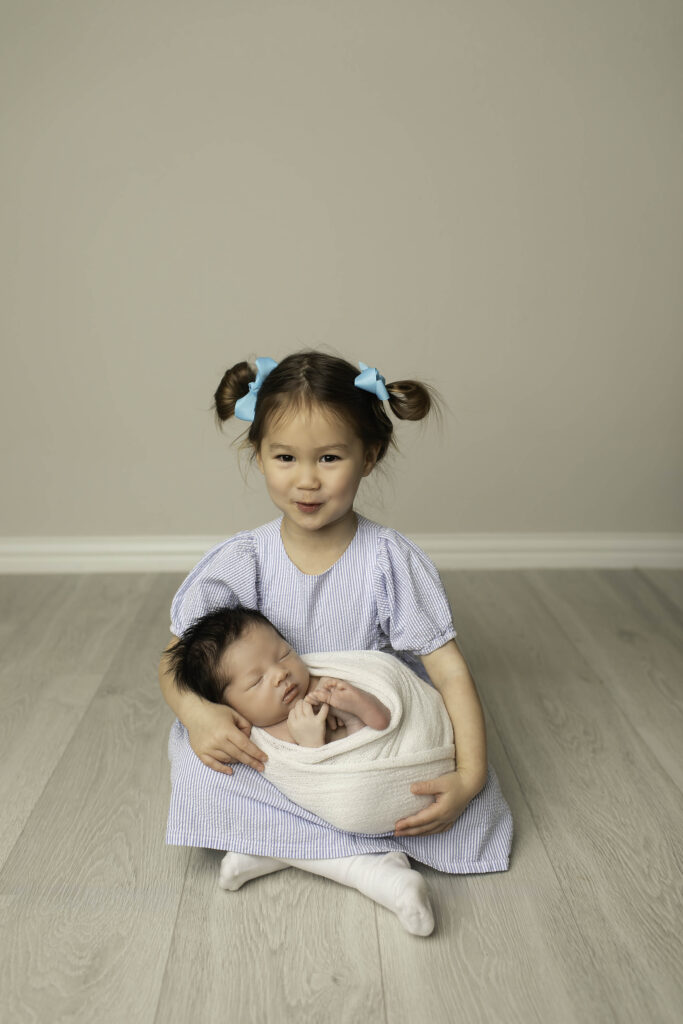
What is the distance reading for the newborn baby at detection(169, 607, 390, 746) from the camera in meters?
1.21

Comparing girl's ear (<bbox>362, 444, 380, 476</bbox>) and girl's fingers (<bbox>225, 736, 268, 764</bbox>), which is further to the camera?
girl's ear (<bbox>362, 444, 380, 476</bbox>)

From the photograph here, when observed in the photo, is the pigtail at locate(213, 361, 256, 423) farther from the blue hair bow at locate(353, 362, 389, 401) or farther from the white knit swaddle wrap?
the white knit swaddle wrap

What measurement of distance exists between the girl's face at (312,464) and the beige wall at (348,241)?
118cm

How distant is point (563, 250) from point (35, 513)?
159 centimetres

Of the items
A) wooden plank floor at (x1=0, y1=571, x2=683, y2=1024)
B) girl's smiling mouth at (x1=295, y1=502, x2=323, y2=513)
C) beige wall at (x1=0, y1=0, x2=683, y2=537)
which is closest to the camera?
wooden plank floor at (x1=0, y1=571, x2=683, y2=1024)

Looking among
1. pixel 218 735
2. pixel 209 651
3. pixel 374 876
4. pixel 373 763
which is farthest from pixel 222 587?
pixel 374 876

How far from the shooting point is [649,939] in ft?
3.63

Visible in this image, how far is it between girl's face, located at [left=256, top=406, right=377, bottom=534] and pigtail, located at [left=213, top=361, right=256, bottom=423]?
111mm

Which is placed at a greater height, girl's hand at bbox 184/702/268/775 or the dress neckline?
the dress neckline

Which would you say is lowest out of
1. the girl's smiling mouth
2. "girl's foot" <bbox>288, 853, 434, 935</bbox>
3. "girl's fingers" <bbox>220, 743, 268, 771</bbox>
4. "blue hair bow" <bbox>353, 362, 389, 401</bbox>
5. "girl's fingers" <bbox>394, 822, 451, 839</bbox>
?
"girl's foot" <bbox>288, 853, 434, 935</bbox>

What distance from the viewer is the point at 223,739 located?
4.03 ft

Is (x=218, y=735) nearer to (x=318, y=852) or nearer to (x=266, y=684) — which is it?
(x=266, y=684)

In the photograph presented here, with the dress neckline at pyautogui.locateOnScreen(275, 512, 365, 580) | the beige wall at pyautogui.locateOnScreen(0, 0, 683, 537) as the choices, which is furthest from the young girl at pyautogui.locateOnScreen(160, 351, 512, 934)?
the beige wall at pyautogui.locateOnScreen(0, 0, 683, 537)

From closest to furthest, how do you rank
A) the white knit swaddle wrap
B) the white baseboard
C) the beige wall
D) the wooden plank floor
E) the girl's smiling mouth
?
the wooden plank floor < the white knit swaddle wrap < the girl's smiling mouth < the beige wall < the white baseboard
